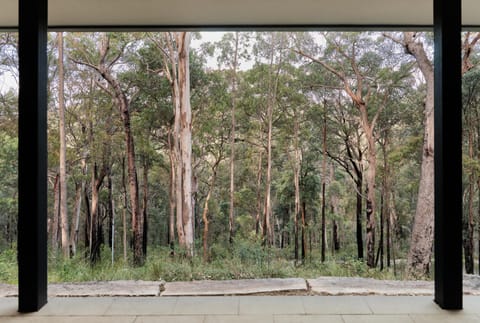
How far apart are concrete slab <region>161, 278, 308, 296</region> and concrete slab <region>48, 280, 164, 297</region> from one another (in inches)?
5.7

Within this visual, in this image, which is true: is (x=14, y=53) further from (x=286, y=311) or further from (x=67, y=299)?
(x=286, y=311)

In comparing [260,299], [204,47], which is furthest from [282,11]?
[204,47]

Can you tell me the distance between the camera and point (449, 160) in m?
2.75

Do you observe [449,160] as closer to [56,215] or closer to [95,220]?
[95,220]

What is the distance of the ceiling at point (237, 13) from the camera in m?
3.15

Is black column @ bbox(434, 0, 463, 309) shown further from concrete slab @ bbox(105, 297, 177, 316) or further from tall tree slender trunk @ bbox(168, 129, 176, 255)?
tall tree slender trunk @ bbox(168, 129, 176, 255)

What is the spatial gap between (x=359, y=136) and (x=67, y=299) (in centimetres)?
745

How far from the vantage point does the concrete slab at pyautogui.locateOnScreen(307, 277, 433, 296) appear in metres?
3.24

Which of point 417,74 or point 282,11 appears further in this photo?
point 417,74

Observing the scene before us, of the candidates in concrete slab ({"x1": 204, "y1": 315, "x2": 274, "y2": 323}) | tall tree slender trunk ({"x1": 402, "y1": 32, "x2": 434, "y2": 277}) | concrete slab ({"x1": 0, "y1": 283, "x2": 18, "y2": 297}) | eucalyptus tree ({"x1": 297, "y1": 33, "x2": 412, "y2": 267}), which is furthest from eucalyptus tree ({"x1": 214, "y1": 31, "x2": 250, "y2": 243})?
concrete slab ({"x1": 204, "y1": 315, "x2": 274, "y2": 323})

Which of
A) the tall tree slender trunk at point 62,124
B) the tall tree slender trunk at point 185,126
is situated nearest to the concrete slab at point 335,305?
the tall tree slender trunk at point 185,126

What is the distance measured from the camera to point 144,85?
8.89m

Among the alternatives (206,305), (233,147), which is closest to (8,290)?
(206,305)

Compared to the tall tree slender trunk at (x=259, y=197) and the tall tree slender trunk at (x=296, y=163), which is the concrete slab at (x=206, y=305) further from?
the tall tree slender trunk at (x=259, y=197)
